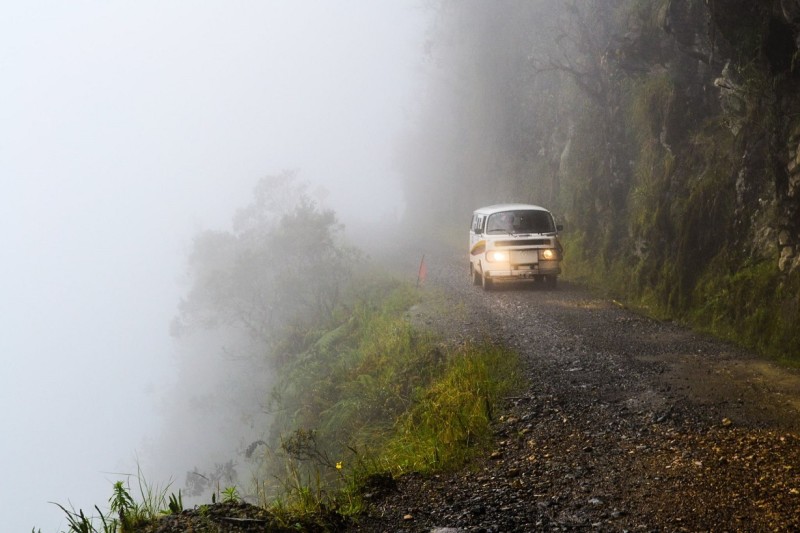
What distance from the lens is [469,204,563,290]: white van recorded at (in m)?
17.2

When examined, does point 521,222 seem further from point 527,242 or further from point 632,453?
point 632,453

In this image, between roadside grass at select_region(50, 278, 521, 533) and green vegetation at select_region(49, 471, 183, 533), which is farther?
roadside grass at select_region(50, 278, 521, 533)

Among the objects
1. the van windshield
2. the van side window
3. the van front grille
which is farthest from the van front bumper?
the van side window

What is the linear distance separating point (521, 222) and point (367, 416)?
872 cm

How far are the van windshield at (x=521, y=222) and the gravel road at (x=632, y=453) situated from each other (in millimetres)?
7038

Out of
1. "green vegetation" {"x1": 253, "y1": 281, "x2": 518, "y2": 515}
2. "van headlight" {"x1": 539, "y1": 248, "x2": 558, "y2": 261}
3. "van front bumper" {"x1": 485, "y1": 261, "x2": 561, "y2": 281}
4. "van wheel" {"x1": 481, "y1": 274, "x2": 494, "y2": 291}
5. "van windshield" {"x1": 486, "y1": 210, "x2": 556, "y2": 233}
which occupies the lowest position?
"green vegetation" {"x1": 253, "y1": 281, "x2": 518, "y2": 515}

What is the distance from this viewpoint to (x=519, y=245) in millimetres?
17203

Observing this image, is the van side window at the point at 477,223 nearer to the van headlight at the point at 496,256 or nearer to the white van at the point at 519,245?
the white van at the point at 519,245

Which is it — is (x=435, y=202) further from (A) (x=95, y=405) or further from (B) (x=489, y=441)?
(A) (x=95, y=405)

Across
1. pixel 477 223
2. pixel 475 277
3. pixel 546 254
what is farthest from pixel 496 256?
pixel 475 277

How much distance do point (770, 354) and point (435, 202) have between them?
4881 cm

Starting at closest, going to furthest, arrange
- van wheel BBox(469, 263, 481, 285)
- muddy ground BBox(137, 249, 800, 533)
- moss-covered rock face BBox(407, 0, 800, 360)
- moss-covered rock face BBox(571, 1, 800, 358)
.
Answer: muddy ground BBox(137, 249, 800, 533), moss-covered rock face BBox(571, 1, 800, 358), moss-covered rock face BBox(407, 0, 800, 360), van wheel BBox(469, 263, 481, 285)

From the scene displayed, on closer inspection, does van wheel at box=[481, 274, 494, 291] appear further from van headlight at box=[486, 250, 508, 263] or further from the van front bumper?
van headlight at box=[486, 250, 508, 263]

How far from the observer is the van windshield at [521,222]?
1756 centimetres
